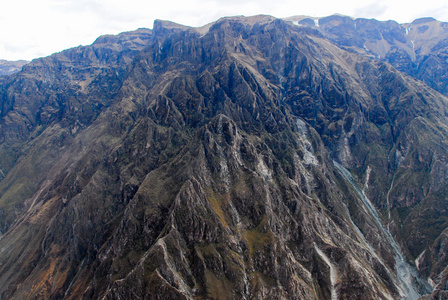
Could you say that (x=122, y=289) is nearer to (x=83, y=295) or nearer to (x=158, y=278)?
(x=158, y=278)

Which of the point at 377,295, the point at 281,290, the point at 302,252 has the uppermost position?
the point at 281,290

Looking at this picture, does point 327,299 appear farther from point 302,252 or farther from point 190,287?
point 190,287

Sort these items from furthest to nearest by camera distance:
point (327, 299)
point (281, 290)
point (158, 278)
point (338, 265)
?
point (338, 265) → point (327, 299) → point (281, 290) → point (158, 278)

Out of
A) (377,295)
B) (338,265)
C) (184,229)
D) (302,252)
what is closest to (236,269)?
(184,229)

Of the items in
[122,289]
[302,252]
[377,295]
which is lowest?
[377,295]

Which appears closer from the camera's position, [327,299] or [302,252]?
[327,299]

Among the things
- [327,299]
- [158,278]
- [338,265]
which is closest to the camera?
[158,278]

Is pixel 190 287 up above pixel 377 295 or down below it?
above

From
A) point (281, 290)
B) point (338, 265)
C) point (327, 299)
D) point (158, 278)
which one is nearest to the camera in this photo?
point (158, 278)

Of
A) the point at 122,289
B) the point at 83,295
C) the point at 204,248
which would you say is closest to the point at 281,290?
the point at 204,248
